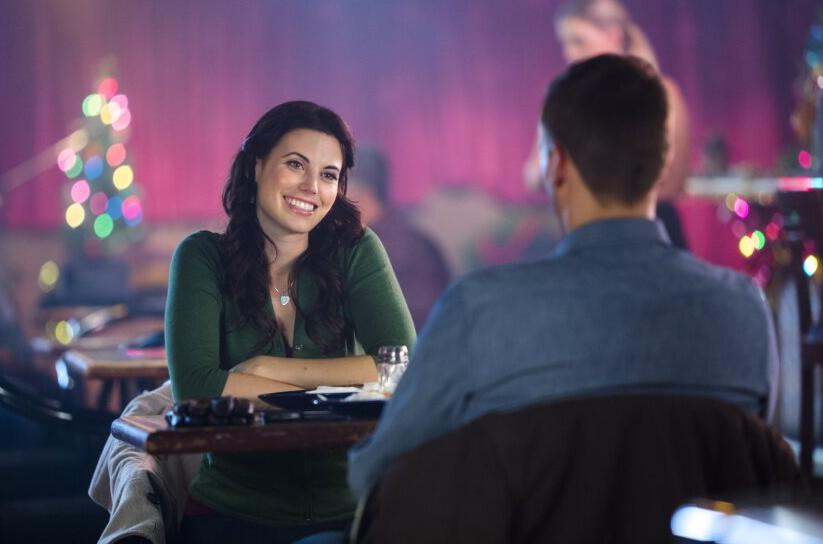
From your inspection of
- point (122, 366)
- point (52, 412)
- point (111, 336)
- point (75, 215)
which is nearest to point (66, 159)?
point (75, 215)

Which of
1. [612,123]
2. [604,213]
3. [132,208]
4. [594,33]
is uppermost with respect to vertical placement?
[594,33]

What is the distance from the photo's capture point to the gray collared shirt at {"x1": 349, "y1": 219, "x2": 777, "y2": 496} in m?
1.40

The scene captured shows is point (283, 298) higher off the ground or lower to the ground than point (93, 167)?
lower

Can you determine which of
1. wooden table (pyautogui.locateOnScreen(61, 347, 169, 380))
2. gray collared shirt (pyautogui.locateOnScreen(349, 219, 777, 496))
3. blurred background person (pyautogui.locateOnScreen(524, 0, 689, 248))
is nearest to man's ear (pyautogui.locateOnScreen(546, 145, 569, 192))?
gray collared shirt (pyautogui.locateOnScreen(349, 219, 777, 496))

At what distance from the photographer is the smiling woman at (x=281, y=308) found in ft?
7.50

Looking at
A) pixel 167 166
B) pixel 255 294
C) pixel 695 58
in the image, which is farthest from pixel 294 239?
pixel 695 58

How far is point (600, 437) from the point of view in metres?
1.30

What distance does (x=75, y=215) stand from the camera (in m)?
9.20

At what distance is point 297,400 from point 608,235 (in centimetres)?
82

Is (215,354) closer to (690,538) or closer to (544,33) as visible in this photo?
(690,538)

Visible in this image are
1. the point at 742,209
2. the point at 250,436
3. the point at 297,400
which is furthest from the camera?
the point at 742,209

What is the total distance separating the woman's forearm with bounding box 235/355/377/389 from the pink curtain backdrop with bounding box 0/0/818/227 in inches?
292

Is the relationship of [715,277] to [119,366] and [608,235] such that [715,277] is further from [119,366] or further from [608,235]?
[119,366]

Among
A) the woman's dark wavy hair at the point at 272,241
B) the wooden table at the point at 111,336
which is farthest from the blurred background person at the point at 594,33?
the woman's dark wavy hair at the point at 272,241
